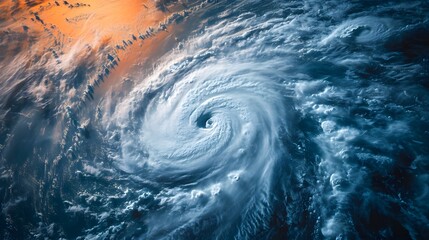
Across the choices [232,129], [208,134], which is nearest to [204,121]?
[208,134]

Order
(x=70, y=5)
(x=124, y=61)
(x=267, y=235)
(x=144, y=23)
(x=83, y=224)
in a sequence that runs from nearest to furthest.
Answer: (x=267, y=235)
(x=83, y=224)
(x=124, y=61)
(x=144, y=23)
(x=70, y=5)

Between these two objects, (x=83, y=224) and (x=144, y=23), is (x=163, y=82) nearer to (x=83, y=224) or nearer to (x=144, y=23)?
(x=144, y=23)

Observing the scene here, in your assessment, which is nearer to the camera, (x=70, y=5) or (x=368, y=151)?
(x=368, y=151)

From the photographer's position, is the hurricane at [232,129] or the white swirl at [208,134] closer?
the hurricane at [232,129]

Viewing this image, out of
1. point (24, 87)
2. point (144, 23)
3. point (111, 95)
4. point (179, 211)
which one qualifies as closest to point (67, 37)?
point (24, 87)

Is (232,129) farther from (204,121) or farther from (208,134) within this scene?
(204,121)
